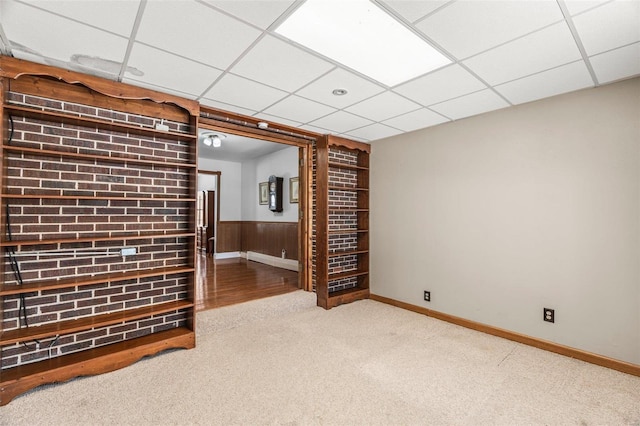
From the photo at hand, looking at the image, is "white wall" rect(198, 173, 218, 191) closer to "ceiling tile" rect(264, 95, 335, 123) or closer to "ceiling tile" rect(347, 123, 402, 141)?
"ceiling tile" rect(347, 123, 402, 141)

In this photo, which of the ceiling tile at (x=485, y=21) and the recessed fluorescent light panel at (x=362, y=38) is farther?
the recessed fluorescent light panel at (x=362, y=38)

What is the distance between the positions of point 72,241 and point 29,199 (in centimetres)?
47

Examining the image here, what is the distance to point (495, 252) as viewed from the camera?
3322 mm

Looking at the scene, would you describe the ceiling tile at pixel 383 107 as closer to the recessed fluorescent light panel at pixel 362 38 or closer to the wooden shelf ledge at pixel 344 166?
the recessed fluorescent light panel at pixel 362 38

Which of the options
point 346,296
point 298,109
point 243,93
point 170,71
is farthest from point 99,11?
point 346,296

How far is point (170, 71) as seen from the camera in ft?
7.80

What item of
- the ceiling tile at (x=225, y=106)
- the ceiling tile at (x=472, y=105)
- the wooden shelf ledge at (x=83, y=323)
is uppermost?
the ceiling tile at (x=225, y=106)

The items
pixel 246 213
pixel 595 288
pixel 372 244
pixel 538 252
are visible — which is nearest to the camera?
pixel 595 288

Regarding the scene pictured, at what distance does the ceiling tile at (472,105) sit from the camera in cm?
289

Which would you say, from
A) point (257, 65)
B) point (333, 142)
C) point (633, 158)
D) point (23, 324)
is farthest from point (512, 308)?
point (23, 324)

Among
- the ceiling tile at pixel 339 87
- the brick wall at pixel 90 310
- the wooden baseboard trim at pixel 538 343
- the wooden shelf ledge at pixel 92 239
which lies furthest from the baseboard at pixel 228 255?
the ceiling tile at pixel 339 87

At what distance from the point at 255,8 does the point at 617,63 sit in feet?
8.50

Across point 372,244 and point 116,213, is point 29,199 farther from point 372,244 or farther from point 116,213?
point 372,244

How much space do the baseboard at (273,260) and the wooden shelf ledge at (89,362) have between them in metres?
3.46
